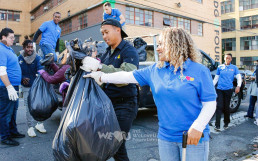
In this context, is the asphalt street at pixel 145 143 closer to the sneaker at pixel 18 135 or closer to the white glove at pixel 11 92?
the sneaker at pixel 18 135

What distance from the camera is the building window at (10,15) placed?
31.4 metres

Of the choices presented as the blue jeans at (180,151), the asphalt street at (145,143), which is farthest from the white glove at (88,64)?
the asphalt street at (145,143)

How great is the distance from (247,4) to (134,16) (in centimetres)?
2853

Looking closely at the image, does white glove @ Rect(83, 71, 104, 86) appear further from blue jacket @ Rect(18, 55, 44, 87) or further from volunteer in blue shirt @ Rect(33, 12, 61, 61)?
volunteer in blue shirt @ Rect(33, 12, 61, 61)

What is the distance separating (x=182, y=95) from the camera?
6.11 feet

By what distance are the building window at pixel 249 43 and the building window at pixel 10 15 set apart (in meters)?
35.8

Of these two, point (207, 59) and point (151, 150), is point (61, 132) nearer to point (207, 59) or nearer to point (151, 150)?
point (151, 150)

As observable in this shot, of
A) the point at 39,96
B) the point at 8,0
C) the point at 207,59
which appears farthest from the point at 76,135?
the point at 8,0

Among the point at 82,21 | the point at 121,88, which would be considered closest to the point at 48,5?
the point at 82,21

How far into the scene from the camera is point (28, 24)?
33906mm

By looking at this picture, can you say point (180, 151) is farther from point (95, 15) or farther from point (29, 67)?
point (95, 15)

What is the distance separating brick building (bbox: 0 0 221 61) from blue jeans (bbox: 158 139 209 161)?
15426 mm

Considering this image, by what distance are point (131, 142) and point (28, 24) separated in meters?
34.0

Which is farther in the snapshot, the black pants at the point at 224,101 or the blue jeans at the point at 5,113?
the black pants at the point at 224,101
